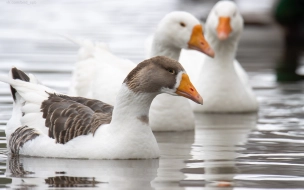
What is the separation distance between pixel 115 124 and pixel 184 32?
2.94 m

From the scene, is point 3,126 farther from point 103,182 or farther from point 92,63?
point 103,182

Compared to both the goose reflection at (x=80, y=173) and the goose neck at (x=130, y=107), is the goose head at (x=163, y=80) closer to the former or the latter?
the goose neck at (x=130, y=107)

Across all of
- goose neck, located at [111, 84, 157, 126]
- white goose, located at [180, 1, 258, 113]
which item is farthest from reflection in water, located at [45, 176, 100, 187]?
white goose, located at [180, 1, 258, 113]

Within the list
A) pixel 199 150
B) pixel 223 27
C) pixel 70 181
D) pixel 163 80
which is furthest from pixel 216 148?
pixel 223 27

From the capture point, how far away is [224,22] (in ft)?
48.6

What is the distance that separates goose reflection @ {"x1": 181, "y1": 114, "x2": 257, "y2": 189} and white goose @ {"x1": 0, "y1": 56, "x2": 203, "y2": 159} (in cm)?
64

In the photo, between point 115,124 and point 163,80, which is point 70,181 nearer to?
point 115,124

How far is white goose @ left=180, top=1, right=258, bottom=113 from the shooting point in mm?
14945

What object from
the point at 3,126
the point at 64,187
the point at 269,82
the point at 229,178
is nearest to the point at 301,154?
the point at 229,178

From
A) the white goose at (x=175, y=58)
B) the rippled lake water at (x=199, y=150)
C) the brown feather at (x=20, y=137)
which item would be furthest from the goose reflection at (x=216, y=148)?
the brown feather at (x=20, y=137)

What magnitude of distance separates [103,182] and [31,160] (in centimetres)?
142

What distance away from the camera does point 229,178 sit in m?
9.55

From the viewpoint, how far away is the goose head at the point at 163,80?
403 inches

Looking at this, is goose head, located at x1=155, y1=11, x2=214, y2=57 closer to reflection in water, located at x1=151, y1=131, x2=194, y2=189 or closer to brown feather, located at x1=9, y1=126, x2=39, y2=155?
reflection in water, located at x1=151, y1=131, x2=194, y2=189
